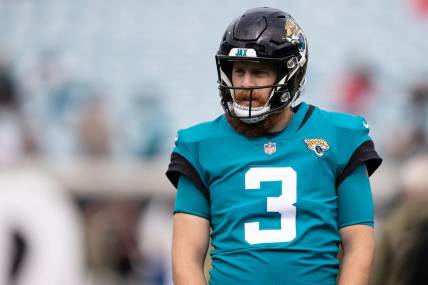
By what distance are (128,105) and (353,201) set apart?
37.8 ft

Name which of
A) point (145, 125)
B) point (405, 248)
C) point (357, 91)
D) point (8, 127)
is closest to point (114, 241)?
point (8, 127)

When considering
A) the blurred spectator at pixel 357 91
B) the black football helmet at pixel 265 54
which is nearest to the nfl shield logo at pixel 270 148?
the black football helmet at pixel 265 54

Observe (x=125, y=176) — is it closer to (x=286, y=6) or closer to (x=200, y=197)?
(x=200, y=197)

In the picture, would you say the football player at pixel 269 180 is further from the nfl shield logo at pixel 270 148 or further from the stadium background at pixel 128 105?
the stadium background at pixel 128 105

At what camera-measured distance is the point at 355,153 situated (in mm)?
4215

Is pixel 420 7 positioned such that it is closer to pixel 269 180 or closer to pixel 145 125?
pixel 145 125

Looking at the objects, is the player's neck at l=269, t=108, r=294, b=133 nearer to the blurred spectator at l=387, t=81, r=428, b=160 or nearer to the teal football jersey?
the teal football jersey

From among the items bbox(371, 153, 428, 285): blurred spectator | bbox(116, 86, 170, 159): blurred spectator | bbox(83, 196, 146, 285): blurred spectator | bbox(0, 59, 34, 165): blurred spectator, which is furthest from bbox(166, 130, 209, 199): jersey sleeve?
bbox(116, 86, 170, 159): blurred spectator

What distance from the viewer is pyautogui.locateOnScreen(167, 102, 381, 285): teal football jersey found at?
4090 millimetres

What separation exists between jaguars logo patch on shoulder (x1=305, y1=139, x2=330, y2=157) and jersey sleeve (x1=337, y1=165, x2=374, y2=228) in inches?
5.2

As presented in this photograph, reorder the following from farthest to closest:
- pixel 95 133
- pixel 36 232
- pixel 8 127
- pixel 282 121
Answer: pixel 95 133 < pixel 8 127 < pixel 36 232 < pixel 282 121

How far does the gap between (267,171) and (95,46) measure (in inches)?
531

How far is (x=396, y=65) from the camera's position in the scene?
16.2 m

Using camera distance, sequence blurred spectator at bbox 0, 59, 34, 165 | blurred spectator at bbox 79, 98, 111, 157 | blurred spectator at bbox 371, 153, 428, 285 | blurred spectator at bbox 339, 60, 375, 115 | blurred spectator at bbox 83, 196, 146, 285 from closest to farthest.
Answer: blurred spectator at bbox 371, 153, 428, 285
blurred spectator at bbox 0, 59, 34, 165
blurred spectator at bbox 83, 196, 146, 285
blurred spectator at bbox 79, 98, 111, 157
blurred spectator at bbox 339, 60, 375, 115
